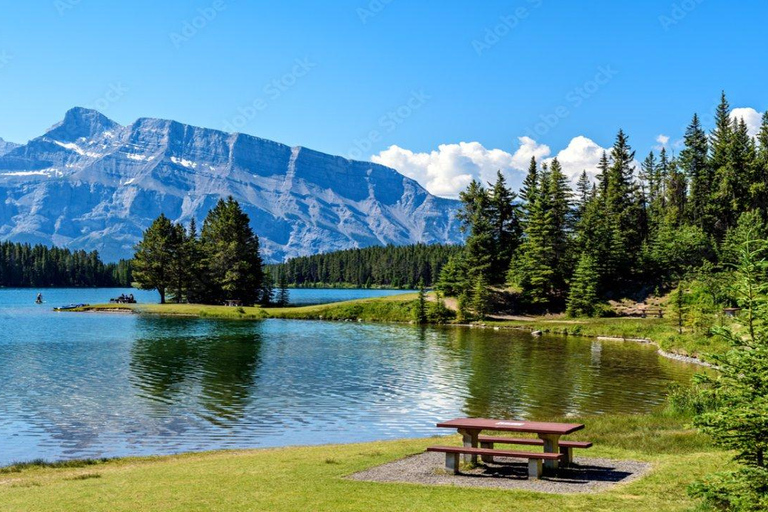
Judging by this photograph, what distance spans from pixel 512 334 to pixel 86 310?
8201cm

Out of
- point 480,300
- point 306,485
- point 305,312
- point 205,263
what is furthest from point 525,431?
point 205,263

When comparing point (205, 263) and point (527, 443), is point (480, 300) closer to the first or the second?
point (205, 263)

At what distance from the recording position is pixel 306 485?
61.4ft

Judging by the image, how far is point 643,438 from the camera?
25.0 metres

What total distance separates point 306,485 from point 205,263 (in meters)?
116

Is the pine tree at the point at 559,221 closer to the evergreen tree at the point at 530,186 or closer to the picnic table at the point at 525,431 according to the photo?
the evergreen tree at the point at 530,186

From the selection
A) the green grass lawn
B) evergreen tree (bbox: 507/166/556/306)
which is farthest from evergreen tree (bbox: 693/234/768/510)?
evergreen tree (bbox: 507/166/556/306)

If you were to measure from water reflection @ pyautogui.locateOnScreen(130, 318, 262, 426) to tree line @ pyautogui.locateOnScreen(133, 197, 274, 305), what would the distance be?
119ft

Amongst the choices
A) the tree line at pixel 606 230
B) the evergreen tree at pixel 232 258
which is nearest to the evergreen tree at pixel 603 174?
the tree line at pixel 606 230

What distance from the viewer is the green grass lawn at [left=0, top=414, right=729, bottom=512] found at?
644 inches

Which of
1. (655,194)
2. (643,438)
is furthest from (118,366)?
(655,194)

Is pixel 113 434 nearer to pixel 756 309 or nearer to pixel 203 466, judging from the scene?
pixel 203 466

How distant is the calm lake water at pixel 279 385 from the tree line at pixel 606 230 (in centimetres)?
2722

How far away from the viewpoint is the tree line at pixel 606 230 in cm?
10719
